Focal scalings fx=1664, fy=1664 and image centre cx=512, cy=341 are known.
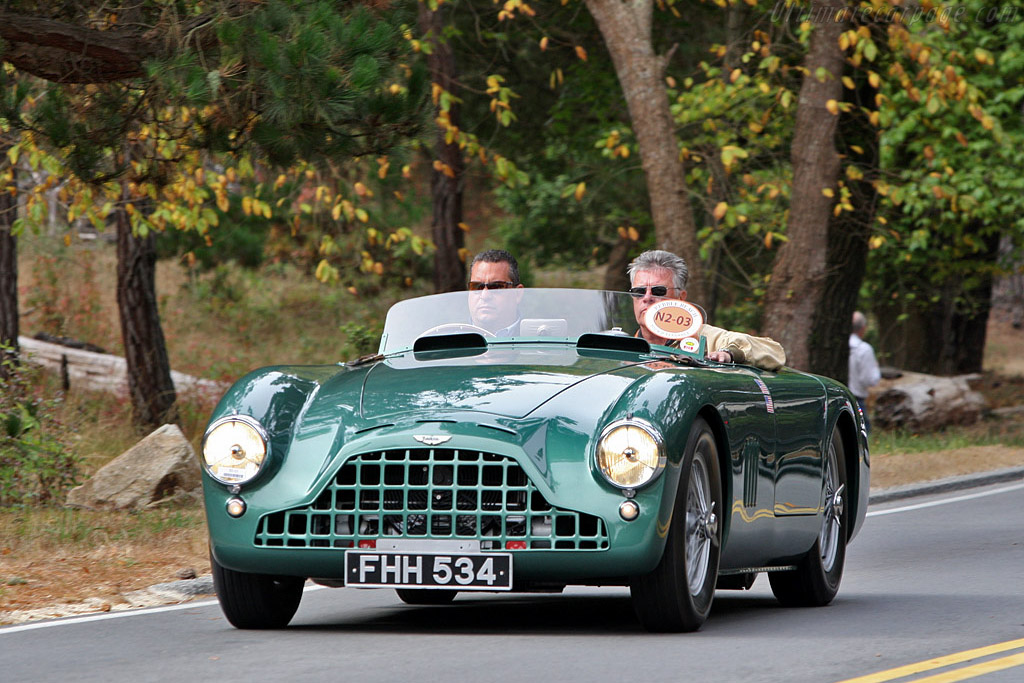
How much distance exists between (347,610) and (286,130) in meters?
4.38

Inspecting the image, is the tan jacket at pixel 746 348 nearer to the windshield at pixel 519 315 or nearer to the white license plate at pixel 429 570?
the windshield at pixel 519 315

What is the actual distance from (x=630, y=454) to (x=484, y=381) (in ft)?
2.31

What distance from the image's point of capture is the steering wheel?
747 cm

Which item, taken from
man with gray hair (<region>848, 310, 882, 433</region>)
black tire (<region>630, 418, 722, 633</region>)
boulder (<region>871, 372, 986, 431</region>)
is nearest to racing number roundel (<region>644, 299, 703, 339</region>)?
black tire (<region>630, 418, 722, 633</region>)

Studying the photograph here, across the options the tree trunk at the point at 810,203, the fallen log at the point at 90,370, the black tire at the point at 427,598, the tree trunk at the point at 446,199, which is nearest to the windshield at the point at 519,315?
the black tire at the point at 427,598

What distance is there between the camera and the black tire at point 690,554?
6.21m

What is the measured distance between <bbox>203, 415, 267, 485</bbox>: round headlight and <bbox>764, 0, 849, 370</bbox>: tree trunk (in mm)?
11128

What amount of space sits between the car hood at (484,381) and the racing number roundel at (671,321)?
49 centimetres

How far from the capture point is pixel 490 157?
2202cm

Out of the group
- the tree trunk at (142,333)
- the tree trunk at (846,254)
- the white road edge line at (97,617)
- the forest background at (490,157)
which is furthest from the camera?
the tree trunk at (846,254)

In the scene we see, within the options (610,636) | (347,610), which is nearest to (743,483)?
(610,636)

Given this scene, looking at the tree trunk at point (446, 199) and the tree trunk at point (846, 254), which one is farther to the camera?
the tree trunk at point (446, 199)

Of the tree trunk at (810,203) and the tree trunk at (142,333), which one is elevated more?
the tree trunk at (810,203)

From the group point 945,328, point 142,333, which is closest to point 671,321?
point 142,333
